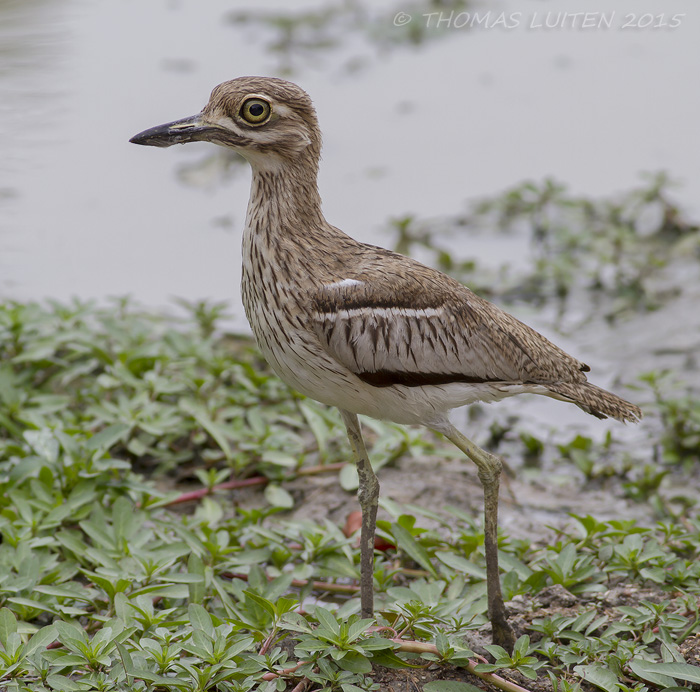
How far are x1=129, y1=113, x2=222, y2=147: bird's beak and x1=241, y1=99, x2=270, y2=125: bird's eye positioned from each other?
0.11m

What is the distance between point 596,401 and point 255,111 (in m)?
1.65

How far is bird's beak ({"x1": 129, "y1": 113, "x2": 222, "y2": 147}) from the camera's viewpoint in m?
3.52

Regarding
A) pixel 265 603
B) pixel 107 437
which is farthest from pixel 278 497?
pixel 265 603

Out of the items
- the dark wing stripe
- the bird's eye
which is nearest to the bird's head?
the bird's eye

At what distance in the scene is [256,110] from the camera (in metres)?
3.51

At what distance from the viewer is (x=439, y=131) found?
29.1 feet

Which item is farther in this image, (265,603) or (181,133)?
(181,133)

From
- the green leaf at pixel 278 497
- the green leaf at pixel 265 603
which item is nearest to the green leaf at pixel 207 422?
the green leaf at pixel 278 497

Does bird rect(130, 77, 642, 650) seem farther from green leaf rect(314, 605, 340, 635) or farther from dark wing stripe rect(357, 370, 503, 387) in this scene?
green leaf rect(314, 605, 340, 635)

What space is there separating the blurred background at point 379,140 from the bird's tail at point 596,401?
2.15 m

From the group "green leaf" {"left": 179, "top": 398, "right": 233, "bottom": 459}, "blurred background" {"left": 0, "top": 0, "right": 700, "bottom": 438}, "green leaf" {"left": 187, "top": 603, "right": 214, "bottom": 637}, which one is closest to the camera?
"green leaf" {"left": 187, "top": 603, "right": 214, "bottom": 637}

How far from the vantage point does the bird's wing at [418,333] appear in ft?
11.3

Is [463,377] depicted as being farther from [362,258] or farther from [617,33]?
[617,33]

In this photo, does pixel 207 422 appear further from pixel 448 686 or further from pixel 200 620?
pixel 448 686
